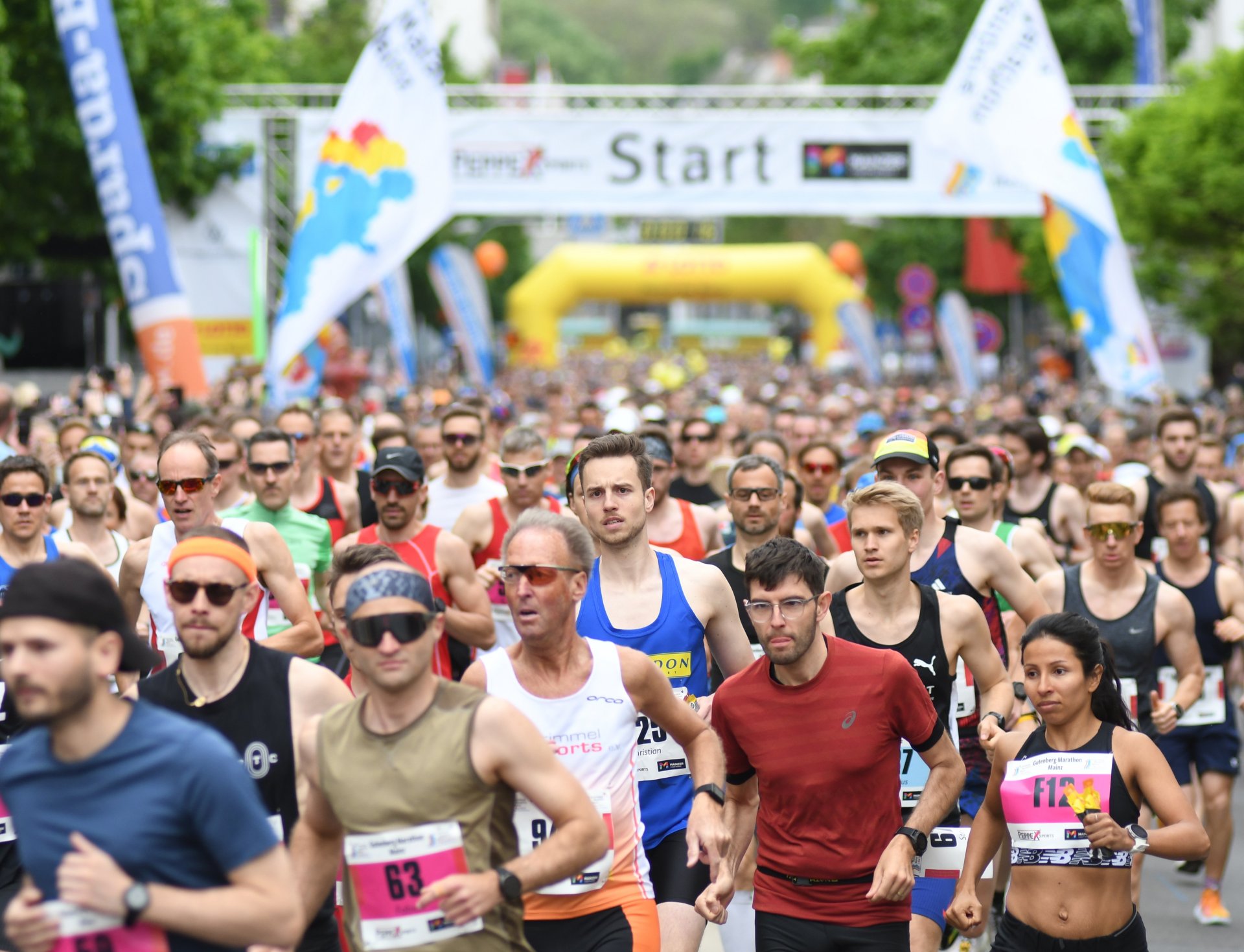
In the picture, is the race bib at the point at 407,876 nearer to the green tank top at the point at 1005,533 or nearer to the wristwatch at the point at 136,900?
the wristwatch at the point at 136,900

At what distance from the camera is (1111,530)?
291 inches

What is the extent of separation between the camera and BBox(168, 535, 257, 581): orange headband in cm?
430

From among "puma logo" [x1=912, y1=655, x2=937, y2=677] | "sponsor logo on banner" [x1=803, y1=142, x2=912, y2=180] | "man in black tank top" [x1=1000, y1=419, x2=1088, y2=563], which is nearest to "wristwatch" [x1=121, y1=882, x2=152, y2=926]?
"puma logo" [x1=912, y1=655, x2=937, y2=677]

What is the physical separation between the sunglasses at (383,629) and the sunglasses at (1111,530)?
435 centimetres

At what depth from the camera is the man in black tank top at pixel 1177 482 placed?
9961 millimetres

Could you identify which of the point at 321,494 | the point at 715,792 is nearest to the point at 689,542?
the point at 321,494

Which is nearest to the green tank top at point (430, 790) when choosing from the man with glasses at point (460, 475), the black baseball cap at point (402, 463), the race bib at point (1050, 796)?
the race bib at point (1050, 796)

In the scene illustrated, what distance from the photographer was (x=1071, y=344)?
135ft

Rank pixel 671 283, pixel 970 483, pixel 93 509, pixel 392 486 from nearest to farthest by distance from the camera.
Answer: pixel 392 486 → pixel 93 509 → pixel 970 483 → pixel 671 283

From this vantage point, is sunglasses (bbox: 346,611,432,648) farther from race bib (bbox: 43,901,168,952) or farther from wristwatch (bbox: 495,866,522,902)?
race bib (bbox: 43,901,168,952)

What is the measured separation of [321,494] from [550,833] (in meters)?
4.94

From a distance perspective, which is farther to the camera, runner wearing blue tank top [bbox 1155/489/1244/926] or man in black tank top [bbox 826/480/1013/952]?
runner wearing blue tank top [bbox 1155/489/1244/926]

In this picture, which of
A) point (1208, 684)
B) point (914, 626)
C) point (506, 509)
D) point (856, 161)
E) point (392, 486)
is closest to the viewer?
point (914, 626)

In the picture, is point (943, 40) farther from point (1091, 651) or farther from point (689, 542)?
point (1091, 651)
